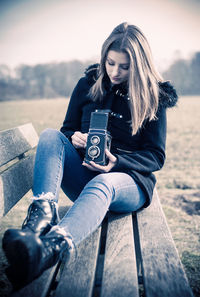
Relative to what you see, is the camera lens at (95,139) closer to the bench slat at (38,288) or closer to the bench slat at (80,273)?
the bench slat at (80,273)

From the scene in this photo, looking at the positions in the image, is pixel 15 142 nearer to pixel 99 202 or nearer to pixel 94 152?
pixel 94 152

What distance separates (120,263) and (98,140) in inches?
34.5

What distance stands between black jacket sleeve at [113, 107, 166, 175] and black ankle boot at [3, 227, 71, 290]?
2.89 ft

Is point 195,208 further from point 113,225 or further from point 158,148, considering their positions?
point 113,225

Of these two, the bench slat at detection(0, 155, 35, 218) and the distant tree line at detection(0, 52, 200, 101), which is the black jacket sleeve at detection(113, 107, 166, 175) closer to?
the bench slat at detection(0, 155, 35, 218)

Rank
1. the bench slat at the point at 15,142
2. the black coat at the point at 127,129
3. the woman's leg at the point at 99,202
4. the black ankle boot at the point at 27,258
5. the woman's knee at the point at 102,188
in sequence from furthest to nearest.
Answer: the black coat at the point at 127,129 → the bench slat at the point at 15,142 → the woman's knee at the point at 102,188 → the woman's leg at the point at 99,202 → the black ankle boot at the point at 27,258

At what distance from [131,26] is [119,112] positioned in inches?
27.4

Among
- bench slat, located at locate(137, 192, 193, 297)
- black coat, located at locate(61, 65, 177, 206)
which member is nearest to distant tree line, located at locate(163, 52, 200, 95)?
black coat, located at locate(61, 65, 177, 206)

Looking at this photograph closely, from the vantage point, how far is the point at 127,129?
231 centimetres

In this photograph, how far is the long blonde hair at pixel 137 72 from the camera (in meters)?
2.21

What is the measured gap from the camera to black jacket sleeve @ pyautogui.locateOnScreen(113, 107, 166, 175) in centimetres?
203

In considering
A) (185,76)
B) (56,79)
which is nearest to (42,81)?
(56,79)

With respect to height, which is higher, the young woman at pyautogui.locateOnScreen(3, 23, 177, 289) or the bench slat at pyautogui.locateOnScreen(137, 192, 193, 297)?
the young woman at pyautogui.locateOnScreen(3, 23, 177, 289)

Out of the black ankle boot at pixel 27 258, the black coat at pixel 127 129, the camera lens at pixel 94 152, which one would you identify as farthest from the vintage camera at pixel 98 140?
the black ankle boot at pixel 27 258
